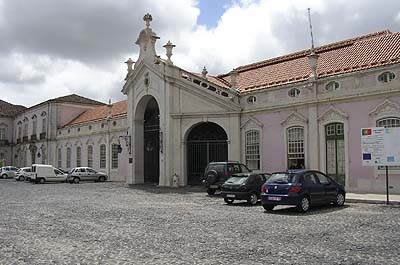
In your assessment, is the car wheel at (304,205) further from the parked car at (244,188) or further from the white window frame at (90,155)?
the white window frame at (90,155)

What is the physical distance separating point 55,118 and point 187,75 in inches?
1130

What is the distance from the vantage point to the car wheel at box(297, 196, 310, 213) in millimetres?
15762

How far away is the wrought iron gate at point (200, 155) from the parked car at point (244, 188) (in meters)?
10.1

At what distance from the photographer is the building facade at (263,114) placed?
22453 mm

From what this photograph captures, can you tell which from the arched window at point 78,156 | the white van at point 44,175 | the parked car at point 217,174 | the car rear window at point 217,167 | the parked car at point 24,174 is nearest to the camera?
the parked car at point 217,174

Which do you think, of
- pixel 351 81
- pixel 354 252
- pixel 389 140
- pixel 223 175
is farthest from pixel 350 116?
pixel 354 252

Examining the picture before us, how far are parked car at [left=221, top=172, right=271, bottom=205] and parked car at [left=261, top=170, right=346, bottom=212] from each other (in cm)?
221

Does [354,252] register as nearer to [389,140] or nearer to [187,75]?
[389,140]

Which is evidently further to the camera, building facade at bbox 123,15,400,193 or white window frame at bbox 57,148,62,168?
white window frame at bbox 57,148,62,168

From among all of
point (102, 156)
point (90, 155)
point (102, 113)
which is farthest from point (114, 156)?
point (102, 113)

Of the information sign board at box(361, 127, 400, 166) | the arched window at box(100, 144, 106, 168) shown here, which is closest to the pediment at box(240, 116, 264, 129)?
the information sign board at box(361, 127, 400, 166)

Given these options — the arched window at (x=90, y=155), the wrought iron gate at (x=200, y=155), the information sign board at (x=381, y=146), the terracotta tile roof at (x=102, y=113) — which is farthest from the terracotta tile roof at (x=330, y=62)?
the arched window at (x=90, y=155)

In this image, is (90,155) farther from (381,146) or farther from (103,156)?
(381,146)

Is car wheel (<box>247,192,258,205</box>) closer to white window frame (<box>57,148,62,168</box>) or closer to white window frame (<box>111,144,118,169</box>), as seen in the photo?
white window frame (<box>111,144,118,169</box>)
